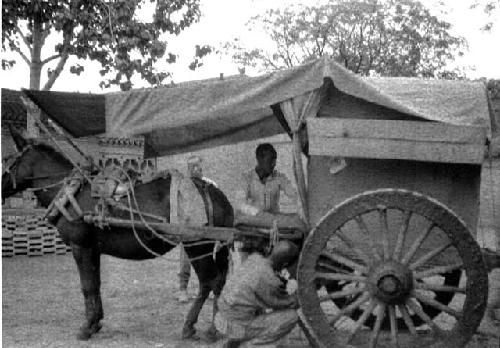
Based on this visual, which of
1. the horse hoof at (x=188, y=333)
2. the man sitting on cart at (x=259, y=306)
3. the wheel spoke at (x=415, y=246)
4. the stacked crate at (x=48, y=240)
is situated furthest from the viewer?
the stacked crate at (x=48, y=240)

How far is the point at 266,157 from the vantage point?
6199 millimetres

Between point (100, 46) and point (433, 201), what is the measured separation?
803cm

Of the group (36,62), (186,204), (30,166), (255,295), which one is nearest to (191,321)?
(186,204)

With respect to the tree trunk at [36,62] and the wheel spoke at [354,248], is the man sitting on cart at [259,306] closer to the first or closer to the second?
the wheel spoke at [354,248]

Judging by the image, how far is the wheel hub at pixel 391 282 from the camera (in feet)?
15.6

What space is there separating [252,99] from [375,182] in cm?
121

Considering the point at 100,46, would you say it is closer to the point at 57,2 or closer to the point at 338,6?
the point at 57,2

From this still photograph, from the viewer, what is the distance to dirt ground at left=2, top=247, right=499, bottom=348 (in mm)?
6410

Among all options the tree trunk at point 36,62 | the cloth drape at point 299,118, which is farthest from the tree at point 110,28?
the cloth drape at point 299,118

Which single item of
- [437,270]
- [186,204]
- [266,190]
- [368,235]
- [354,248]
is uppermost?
[266,190]

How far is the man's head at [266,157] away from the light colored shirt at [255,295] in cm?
107

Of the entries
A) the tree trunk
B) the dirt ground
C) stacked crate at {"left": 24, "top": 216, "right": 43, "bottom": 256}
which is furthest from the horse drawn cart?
the tree trunk

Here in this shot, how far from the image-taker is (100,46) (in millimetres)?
11219

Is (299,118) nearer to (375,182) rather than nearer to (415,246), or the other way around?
(375,182)
